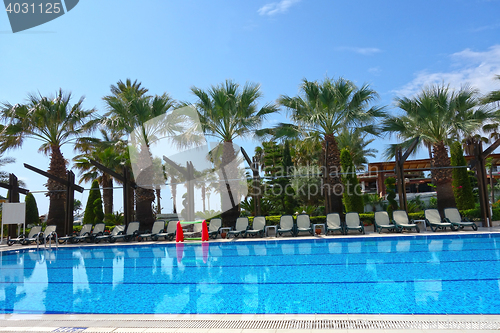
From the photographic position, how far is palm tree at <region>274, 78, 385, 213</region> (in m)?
14.6

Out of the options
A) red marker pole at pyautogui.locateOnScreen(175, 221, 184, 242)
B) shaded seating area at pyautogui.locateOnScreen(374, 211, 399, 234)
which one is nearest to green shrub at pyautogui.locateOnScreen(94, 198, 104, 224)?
red marker pole at pyautogui.locateOnScreen(175, 221, 184, 242)

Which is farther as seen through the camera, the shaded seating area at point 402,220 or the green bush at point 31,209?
the green bush at point 31,209

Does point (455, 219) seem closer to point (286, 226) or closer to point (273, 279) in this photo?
point (286, 226)

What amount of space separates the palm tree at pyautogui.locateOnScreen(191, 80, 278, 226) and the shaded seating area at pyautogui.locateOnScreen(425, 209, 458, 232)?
747 cm

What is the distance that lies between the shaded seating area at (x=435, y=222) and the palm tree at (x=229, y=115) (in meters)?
7.47

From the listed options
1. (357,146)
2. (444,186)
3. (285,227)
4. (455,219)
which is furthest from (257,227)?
(357,146)

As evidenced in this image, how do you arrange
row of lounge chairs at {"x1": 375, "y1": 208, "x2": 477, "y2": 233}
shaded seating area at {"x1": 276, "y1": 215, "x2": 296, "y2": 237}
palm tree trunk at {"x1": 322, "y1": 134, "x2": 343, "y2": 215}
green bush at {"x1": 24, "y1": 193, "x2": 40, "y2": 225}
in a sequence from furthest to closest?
green bush at {"x1": 24, "y1": 193, "x2": 40, "y2": 225}
palm tree trunk at {"x1": 322, "y1": 134, "x2": 343, "y2": 215}
shaded seating area at {"x1": 276, "y1": 215, "x2": 296, "y2": 237}
row of lounge chairs at {"x1": 375, "y1": 208, "x2": 477, "y2": 233}

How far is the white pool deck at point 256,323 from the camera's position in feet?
10.4

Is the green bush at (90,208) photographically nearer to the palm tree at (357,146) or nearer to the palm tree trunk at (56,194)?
the palm tree trunk at (56,194)

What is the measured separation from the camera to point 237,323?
Answer: 3527 mm

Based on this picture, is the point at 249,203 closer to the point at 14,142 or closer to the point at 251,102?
the point at 251,102

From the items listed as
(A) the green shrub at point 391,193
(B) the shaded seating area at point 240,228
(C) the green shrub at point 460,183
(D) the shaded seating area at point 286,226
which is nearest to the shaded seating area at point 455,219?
(C) the green shrub at point 460,183

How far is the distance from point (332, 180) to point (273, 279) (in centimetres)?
914

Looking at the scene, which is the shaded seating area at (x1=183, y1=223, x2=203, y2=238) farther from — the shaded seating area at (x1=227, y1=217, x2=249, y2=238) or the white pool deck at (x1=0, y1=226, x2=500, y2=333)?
the white pool deck at (x1=0, y1=226, x2=500, y2=333)
